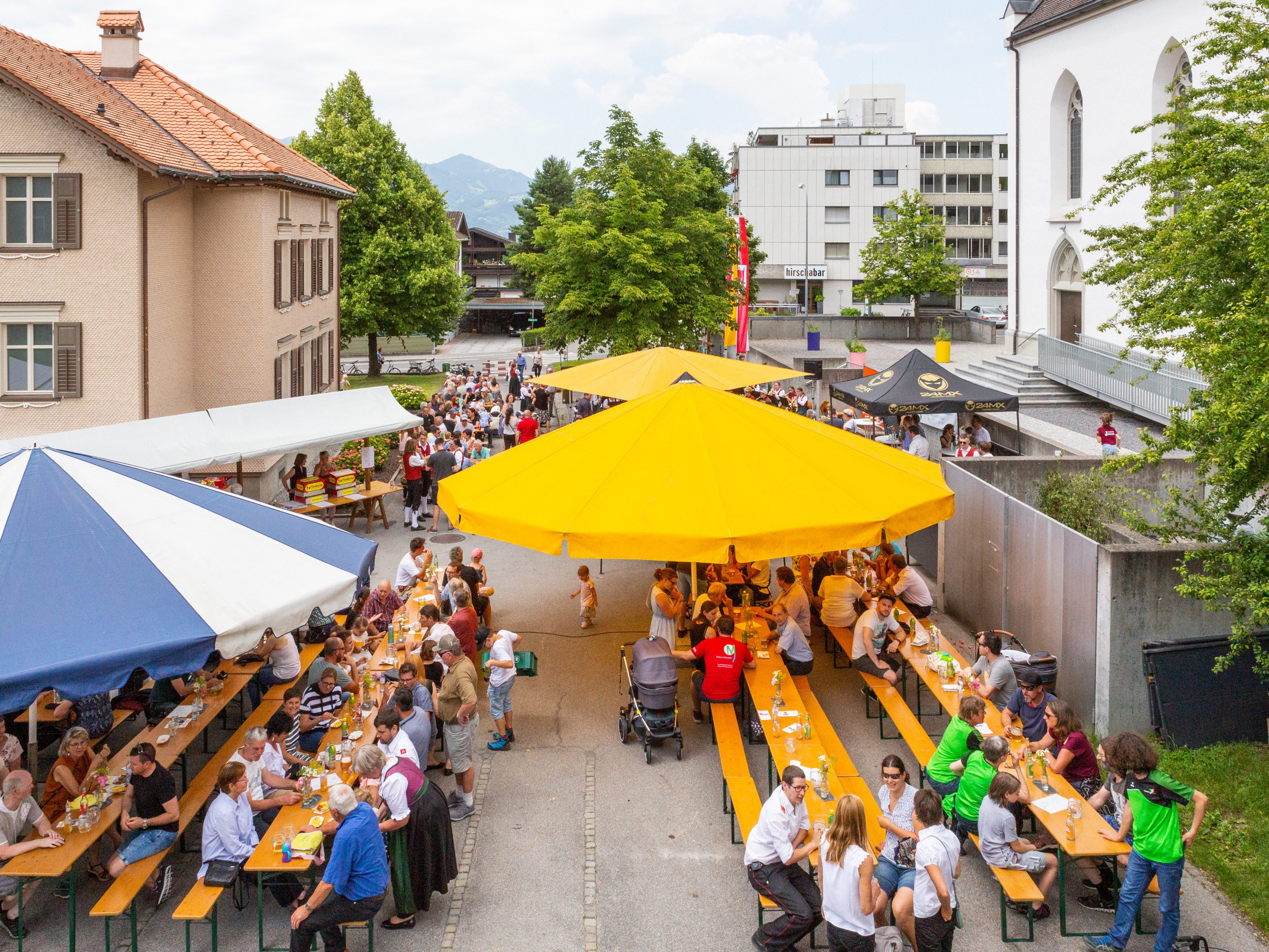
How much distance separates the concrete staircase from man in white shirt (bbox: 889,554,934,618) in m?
16.6

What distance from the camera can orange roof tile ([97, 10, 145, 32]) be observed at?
83.5 feet

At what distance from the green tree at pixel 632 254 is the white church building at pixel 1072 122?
10.9m

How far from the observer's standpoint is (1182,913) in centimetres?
799

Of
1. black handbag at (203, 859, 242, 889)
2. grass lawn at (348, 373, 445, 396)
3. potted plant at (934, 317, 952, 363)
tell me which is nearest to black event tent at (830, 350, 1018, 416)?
black handbag at (203, 859, 242, 889)

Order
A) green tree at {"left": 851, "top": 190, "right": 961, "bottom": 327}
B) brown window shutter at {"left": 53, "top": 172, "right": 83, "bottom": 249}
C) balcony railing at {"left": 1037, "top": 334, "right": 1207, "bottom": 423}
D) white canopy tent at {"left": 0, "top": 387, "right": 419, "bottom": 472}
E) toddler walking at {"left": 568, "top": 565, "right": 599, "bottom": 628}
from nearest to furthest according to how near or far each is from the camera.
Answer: toddler walking at {"left": 568, "top": 565, "right": 599, "bottom": 628} < white canopy tent at {"left": 0, "top": 387, "right": 419, "bottom": 472} < brown window shutter at {"left": 53, "top": 172, "right": 83, "bottom": 249} < balcony railing at {"left": 1037, "top": 334, "right": 1207, "bottom": 423} < green tree at {"left": 851, "top": 190, "right": 961, "bottom": 327}

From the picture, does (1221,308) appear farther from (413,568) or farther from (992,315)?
(992,315)

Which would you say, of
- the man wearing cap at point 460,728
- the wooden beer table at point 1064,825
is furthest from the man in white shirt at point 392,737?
the wooden beer table at point 1064,825

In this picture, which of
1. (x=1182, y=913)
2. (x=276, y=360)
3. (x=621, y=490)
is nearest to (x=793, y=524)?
(x=621, y=490)

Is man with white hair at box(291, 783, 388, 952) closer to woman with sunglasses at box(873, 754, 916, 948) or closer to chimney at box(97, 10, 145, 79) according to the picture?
woman with sunglasses at box(873, 754, 916, 948)

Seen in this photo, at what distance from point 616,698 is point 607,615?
10.2 ft

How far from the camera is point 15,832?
308 inches

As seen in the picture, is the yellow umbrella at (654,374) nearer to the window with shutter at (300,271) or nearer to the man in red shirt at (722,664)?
the man in red shirt at (722,664)

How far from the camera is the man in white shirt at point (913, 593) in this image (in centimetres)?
1335

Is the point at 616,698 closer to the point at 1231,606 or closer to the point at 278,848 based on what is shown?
the point at 278,848
